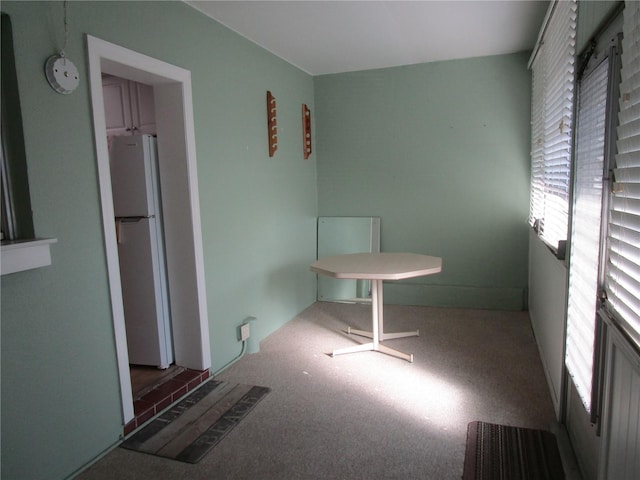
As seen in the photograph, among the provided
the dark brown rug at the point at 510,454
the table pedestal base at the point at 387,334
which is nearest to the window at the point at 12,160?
the dark brown rug at the point at 510,454

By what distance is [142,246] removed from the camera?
283 cm

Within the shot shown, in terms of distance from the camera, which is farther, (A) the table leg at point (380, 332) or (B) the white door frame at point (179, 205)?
(A) the table leg at point (380, 332)

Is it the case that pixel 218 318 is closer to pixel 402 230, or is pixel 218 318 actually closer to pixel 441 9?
pixel 402 230

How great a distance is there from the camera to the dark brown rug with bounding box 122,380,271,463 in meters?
2.11

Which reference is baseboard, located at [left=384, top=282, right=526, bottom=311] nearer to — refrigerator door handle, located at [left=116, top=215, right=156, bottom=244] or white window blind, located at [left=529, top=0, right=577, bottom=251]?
white window blind, located at [left=529, top=0, right=577, bottom=251]

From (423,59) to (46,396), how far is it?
155 inches

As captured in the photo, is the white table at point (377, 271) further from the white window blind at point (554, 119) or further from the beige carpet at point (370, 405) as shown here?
the white window blind at point (554, 119)

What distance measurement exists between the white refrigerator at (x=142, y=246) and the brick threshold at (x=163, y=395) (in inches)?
9.3

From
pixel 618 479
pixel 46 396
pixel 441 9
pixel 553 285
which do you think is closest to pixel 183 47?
pixel 441 9

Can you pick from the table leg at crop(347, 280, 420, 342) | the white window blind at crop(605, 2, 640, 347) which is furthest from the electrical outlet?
the white window blind at crop(605, 2, 640, 347)

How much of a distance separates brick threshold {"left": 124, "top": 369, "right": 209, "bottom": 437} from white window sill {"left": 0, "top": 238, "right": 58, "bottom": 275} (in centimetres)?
104

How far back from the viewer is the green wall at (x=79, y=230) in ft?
5.60

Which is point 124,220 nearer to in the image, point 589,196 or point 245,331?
point 245,331

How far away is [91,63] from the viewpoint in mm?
1974
